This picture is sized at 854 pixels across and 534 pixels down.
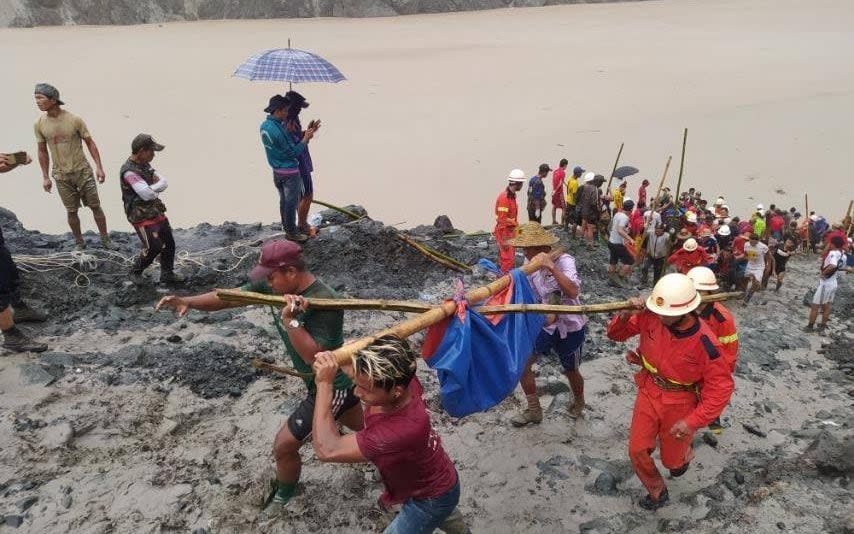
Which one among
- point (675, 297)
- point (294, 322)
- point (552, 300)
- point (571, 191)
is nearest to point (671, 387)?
point (675, 297)

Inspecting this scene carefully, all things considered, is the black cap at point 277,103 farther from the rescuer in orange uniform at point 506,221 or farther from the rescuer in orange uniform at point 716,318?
the rescuer in orange uniform at point 716,318

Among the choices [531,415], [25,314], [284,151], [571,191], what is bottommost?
[531,415]

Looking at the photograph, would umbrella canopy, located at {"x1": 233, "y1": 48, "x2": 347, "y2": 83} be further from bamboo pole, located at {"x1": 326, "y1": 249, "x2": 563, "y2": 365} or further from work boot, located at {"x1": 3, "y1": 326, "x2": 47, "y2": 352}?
bamboo pole, located at {"x1": 326, "y1": 249, "x2": 563, "y2": 365}

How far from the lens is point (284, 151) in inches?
279

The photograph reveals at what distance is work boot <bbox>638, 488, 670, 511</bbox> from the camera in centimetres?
429

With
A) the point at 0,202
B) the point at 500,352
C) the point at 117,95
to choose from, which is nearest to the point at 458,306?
the point at 500,352

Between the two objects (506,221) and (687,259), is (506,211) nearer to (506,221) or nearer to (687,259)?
(506,221)

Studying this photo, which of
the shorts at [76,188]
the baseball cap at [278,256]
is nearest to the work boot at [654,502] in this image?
the baseball cap at [278,256]

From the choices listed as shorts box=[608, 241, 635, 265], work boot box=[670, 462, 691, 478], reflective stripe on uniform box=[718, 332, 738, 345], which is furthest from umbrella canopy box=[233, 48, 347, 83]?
work boot box=[670, 462, 691, 478]

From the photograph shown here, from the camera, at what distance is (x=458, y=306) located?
369 centimetres

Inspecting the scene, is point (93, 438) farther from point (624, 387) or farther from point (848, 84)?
point (848, 84)

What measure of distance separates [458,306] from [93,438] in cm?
315

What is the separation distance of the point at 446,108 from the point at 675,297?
2535 cm

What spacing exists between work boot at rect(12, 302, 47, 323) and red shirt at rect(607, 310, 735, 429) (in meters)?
5.82
